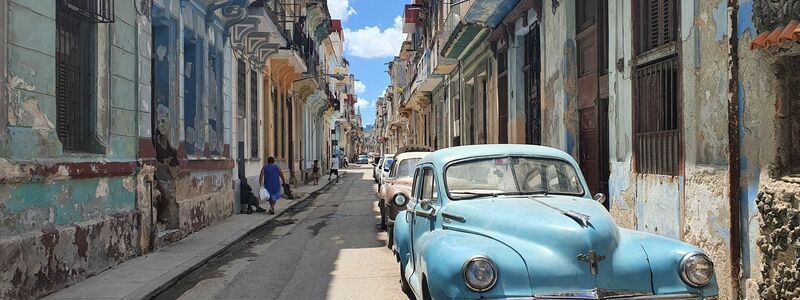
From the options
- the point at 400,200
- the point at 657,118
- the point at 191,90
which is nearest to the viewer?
the point at 657,118

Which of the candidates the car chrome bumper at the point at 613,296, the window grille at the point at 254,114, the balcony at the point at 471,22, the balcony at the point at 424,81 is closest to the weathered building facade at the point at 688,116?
the balcony at the point at 471,22

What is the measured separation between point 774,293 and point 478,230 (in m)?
2.58

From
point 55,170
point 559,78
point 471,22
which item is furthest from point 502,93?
point 55,170

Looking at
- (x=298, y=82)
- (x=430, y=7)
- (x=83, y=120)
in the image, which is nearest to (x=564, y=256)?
(x=83, y=120)

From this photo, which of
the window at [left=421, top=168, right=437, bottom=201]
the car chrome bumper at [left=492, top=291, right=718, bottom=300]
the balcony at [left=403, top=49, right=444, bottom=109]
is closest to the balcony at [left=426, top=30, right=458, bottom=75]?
the balcony at [left=403, top=49, right=444, bottom=109]

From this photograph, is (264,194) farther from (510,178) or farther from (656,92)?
(510,178)

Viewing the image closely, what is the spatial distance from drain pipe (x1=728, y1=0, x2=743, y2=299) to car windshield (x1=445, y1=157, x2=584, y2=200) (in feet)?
5.05

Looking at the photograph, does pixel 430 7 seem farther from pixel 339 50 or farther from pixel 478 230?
pixel 339 50

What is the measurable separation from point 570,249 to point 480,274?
616mm

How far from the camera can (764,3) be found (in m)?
5.25

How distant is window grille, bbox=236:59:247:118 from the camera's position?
16352 mm

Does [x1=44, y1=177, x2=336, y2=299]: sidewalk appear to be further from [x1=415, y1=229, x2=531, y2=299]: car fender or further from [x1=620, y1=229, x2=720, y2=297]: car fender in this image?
[x1=620, y1=229, x2=720, y2=297]: car fender

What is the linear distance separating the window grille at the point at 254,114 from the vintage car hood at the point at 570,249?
14.4 meters

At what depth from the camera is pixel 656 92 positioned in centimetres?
761
